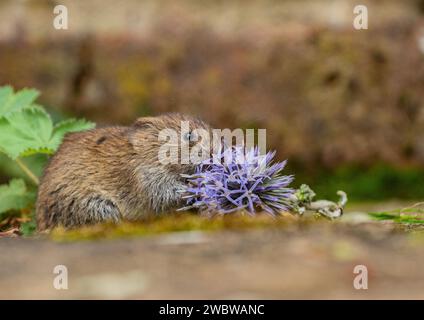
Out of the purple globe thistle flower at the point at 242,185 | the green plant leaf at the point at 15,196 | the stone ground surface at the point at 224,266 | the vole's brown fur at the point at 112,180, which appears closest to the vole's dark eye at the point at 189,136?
the vole's brown fur at the point at 112,180

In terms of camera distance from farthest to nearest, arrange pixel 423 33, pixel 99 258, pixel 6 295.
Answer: pixel 423 33
pixel 99 258
pixel 6 295

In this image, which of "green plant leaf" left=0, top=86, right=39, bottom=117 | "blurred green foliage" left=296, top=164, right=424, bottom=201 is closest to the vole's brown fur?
"green plant leaf" left=0, top=86, right=39, bottom=117

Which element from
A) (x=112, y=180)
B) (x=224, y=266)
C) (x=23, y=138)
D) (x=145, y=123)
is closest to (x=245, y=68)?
(x=145, y=123)

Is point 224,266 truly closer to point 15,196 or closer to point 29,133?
point 29,133

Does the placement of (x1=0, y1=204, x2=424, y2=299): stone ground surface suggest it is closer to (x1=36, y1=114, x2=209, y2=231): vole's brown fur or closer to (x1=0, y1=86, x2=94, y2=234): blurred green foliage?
(x1=36, y1=114, x2=209, y2=231): vole's brown fur

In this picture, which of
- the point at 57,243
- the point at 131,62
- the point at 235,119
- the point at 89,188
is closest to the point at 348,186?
the point at 235,119

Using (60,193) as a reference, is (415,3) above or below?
above

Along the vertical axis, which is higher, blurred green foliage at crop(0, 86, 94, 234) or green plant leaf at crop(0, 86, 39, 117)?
green plant leaf at crop(0, 86, 39, 117)

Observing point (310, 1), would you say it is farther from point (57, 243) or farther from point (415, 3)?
point (57, 243)
